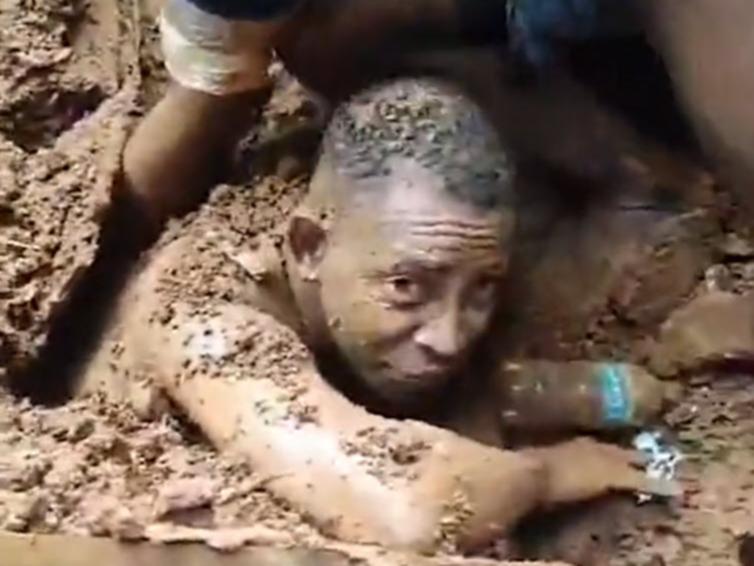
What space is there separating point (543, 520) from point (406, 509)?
142 mm

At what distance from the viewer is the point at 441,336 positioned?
128 centimetres

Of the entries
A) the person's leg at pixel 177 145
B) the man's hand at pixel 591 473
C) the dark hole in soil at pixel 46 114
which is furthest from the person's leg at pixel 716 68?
the dark hole in soil at pixel 46 114

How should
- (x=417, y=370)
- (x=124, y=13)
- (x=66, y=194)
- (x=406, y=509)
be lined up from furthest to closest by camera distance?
(x=124, y=13) < (x=66, y=194) < (x=417, y=370) < (x=406, y=509)

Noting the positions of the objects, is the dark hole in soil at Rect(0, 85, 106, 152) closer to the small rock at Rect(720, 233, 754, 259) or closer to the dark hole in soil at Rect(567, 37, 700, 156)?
the dark hole in soil at Rect(567, 37, 700, 156)

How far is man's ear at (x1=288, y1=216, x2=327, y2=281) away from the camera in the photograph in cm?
134

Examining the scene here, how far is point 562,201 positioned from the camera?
56.7 inches

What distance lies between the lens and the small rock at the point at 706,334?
137 cm

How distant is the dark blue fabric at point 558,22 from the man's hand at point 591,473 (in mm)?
263

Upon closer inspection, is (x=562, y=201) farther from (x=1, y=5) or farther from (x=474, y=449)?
(x=1, y=5)

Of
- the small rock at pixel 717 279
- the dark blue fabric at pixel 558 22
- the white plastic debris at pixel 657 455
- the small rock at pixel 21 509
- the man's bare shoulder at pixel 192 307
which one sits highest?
the dark blue fabric at pixel 558 22

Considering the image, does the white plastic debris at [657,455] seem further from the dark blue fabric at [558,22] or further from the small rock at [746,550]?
the dark blue fabric at [558,22]

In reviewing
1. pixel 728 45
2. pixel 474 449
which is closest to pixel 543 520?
pixel 474 449

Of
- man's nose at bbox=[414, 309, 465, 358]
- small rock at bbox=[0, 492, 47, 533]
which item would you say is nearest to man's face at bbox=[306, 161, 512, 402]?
man's nose at bbox=[414, 309, 465, 358]

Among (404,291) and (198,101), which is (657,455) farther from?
(198,101)
